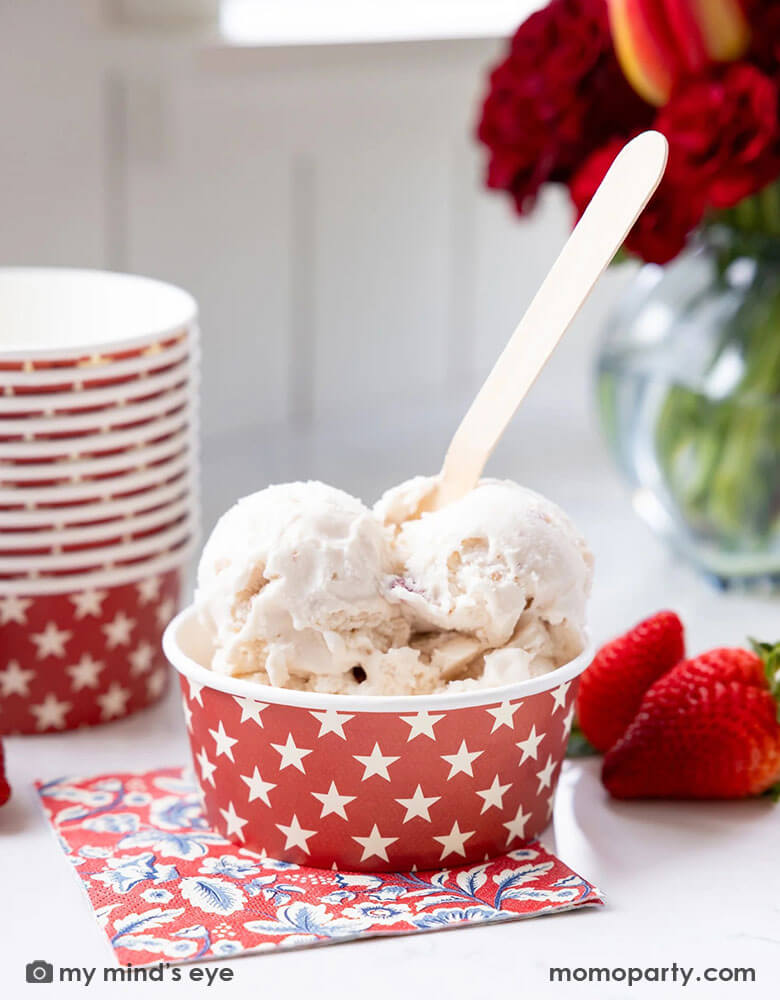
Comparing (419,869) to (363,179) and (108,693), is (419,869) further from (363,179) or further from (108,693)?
(363,179)

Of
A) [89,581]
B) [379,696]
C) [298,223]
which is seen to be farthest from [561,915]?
[298,223]

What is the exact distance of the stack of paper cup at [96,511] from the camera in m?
0.87

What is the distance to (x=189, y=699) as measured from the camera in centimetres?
75

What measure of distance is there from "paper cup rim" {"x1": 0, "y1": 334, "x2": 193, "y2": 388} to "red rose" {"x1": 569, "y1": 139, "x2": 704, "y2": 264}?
32cm

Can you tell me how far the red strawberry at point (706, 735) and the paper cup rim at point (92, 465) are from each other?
0.33m

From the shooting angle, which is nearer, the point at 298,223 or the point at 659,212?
the point at 659,212

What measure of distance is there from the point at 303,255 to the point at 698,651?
844 mm

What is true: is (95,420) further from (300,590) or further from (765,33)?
(765,33)

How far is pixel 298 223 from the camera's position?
5.57 feet

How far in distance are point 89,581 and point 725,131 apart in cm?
52

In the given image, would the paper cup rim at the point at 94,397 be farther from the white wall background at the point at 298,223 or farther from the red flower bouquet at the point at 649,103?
the white wall background at the point at 298,223

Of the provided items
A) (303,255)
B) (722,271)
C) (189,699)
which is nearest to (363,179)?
(303,255)

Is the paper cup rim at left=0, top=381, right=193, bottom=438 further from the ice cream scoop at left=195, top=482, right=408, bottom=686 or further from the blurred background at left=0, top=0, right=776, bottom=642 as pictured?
the blurred background at left=0, top=0, right=776, bottom=642

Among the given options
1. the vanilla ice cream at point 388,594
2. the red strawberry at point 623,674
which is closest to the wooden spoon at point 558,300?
the vanilla ice cream at point 388,594
